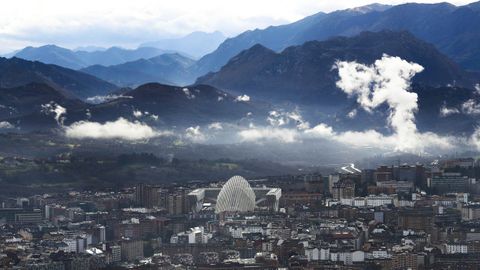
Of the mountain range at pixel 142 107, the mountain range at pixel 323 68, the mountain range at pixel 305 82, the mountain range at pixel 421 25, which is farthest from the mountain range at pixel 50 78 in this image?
the mountain range at pixel 421 25

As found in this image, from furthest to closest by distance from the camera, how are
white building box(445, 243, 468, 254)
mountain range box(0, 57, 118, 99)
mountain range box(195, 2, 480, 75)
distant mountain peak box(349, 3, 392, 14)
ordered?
distant mountain peak box(349, 3, 392, 14) < mountain range box(195, 2, 480, 75) < mountain range box(0, 57, 118, 99) < white building box(445, 243, 468, 254)

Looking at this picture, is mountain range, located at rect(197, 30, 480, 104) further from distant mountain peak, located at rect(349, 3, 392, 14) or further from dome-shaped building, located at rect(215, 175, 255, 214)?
dome-shaped building, located at rect(215, 175, 255, 214)

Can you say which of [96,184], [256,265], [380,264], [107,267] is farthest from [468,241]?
[96,184]

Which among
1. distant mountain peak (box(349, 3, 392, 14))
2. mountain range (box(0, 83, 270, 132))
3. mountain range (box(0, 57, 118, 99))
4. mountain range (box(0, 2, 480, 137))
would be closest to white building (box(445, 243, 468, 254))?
mountain range (box(0, 2, 480, 137))

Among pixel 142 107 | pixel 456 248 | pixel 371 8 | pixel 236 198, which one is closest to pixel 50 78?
pixel 142 107

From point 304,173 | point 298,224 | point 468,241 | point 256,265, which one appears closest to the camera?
point 256,265

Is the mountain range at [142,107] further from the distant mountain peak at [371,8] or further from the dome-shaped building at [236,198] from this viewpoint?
the distant mountain peak at [371,8]

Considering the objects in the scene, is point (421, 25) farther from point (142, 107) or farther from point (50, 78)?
point (142, 107)

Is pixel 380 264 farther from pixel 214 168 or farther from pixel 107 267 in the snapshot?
pixel 214 168

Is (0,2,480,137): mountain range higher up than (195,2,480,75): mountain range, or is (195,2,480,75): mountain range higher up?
(195,2,480,75): mountain range
